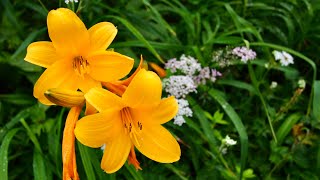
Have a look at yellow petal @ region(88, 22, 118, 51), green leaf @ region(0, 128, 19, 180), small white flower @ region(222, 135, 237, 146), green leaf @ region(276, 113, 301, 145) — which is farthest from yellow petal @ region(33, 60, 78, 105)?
green leaf @ region(276, 113, 301, 145)

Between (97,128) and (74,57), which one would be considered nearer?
(97,128)

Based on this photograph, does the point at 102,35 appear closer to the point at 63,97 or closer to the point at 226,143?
the point at 63,97

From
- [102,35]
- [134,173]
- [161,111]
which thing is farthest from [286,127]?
[102,35]

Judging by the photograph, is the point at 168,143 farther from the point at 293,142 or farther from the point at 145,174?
the point at 293,142

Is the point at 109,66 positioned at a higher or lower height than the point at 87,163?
higher

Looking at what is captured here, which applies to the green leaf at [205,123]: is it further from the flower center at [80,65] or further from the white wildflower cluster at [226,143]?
the flower center at [80,65]

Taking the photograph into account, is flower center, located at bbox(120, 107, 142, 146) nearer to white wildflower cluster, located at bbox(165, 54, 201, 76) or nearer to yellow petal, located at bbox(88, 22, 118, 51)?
yellow petal, located at bbox(88, 22, 118, 51)

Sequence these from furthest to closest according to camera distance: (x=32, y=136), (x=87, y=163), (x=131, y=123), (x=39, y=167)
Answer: (x=32, y=136) < (x=39, y=167) < (x=87, y=163) < (x=131, y=123)
